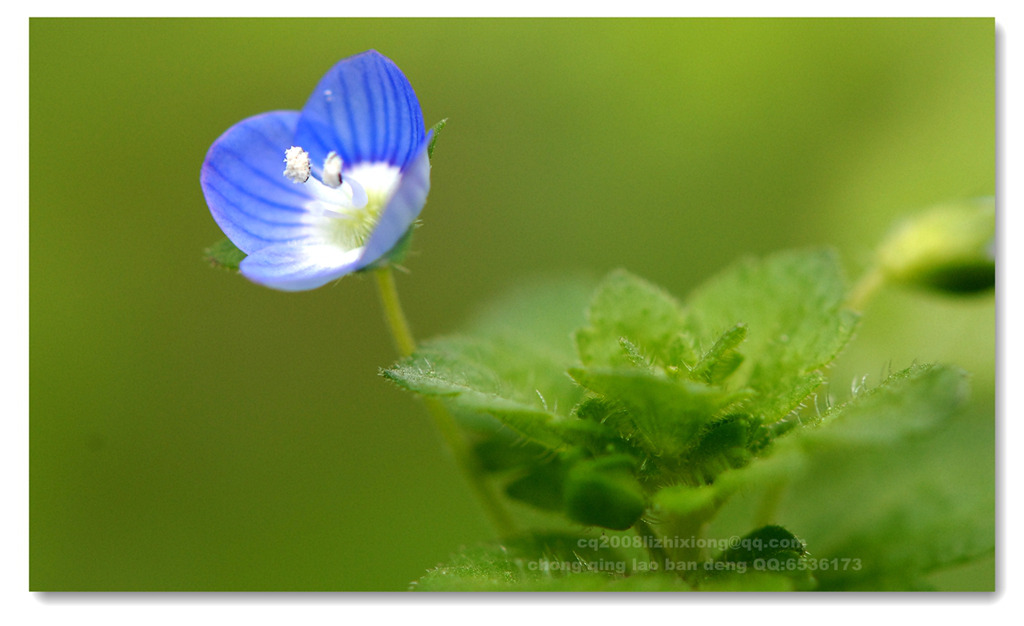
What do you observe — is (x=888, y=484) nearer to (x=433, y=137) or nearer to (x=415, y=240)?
(x=433, y=137)

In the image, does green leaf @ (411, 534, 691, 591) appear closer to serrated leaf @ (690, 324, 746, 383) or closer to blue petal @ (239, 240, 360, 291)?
serrated leaf @ (690, 324, 746, 383)

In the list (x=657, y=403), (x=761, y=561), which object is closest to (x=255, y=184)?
(x=657, y=403)

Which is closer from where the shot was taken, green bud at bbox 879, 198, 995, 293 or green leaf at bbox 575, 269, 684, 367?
green leaf at bbox 575, 269, 684, 367

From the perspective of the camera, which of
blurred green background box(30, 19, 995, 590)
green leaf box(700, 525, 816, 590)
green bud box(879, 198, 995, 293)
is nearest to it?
green leaf box(700, 525, 816, 590)

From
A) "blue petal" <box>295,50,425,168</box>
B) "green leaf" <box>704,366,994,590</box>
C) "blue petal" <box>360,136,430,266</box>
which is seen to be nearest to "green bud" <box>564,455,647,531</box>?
"green leaf" <box>704,366,994,590</box>

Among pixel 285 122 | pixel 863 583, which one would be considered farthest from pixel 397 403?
pixel 863 583

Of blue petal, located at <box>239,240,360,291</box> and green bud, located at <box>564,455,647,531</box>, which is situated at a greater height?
blue petal, located at <box>239,240,360,291</box>
